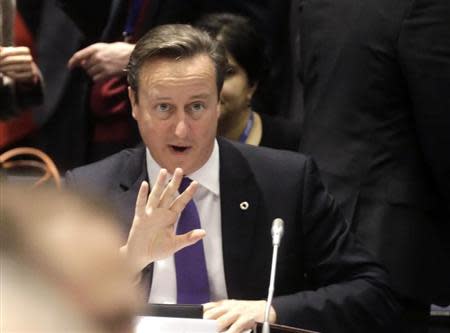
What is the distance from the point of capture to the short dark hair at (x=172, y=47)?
2.37 metres

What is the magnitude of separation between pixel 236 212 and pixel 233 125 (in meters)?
0.84

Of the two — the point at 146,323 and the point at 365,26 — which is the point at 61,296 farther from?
the point at 365,26

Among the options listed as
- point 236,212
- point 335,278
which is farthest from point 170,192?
point 335,278

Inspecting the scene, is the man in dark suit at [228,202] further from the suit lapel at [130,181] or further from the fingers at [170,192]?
the fingers at [170,192]

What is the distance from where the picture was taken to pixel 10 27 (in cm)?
294

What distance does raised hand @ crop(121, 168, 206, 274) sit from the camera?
200 cm

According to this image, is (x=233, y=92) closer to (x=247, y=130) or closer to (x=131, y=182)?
(x=247, y=130)

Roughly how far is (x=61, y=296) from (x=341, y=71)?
2.12 metres

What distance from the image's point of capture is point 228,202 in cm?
241

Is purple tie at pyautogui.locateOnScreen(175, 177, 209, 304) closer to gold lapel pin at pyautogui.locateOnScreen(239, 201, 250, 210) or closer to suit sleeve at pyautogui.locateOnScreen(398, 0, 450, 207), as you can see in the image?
gold lapel pin at pyautogui.locateOnScreen(239, 201, 250, 210)

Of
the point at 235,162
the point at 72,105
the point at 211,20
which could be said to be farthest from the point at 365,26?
the point at 72,105

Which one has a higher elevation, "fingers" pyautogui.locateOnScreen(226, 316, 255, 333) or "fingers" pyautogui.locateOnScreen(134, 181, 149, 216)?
"fingers" pyautogui.locateOnScreen(134, 181, 149, 216)

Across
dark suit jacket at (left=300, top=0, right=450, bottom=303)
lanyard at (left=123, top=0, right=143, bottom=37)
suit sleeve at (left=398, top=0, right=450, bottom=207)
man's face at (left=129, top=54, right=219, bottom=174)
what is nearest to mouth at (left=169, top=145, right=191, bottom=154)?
man's face at (left=129, top=54, right=219, bottom=174)

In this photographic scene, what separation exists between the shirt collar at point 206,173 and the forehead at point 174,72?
0.18m
